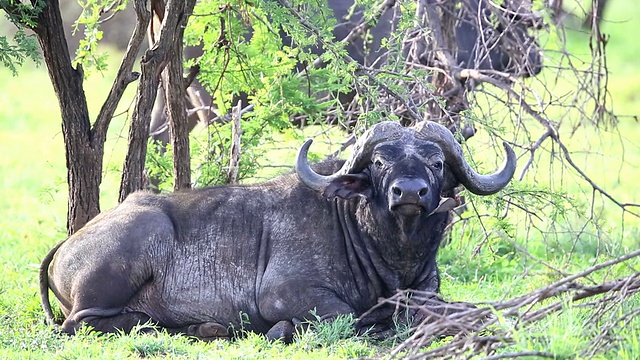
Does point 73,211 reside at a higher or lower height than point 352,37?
lower

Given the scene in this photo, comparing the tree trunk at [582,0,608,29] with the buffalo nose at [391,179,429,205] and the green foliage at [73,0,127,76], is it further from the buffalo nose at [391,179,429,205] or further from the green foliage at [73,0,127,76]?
the green foliage at [73,0,127,76]

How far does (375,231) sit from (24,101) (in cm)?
1525

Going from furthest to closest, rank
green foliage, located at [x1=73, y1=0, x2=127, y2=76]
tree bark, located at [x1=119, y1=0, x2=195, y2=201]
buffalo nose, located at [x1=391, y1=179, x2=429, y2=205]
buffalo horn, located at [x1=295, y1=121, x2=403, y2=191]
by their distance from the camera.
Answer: green foliage, located at [x1=73, y1=0, x2=127, y2=76] < tree bark, located at [x1=119, y1=0, x2=195, y2=201] < buffalo horn, located at [x1=295, y1=121, x2=403, y2=191] < buffalo nose, located at [x1=391, y1=179, x2=429, y2=205]

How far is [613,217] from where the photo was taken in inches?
461

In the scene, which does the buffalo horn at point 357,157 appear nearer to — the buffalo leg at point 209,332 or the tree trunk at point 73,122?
the buffalo leg at point 209,332

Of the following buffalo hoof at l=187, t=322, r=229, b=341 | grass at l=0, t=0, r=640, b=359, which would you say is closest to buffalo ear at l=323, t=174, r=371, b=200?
grass at l=0, t=0, r=640, b=359

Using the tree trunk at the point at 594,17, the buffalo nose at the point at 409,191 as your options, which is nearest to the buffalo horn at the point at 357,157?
the buffalo nose at the point at 409,191

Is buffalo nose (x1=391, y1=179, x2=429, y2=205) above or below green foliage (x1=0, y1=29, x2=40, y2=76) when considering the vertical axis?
below

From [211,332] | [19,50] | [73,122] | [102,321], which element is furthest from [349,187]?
[19,50]

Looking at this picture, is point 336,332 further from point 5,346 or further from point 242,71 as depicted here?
point 242,71

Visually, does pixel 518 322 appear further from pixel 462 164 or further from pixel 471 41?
pixel 471 41

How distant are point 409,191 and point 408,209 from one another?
0.15 meters

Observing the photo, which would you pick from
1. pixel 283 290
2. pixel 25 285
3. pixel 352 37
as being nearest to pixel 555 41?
pixel 352 37

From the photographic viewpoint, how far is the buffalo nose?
20.0ft
